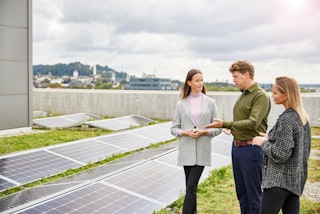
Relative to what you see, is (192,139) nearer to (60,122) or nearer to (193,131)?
(193,131)

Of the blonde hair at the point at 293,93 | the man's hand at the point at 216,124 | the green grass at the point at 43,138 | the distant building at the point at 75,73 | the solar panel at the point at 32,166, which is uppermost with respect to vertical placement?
the distant building at the point at 75,73

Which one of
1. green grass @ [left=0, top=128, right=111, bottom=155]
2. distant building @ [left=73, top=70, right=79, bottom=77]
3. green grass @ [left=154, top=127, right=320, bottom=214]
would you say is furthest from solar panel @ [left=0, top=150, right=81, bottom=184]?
distant building @ [left=73, top=70, right=79, bottom=77]

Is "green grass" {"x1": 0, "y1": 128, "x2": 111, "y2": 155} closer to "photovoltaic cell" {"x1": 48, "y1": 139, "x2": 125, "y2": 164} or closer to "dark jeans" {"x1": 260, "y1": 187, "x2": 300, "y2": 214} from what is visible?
"photovoltaic cell" {"x1": 48, "y1": 139, "x2": 125, "y2": 164}

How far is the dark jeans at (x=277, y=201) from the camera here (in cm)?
342

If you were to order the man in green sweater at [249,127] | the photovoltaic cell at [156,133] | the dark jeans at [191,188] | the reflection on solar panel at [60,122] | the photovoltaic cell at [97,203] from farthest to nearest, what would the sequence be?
the reflection on solar panel at [60,122] < the photovoltaic cell at [156,133] < the photovoltaic cell at [97,203] < the dark jeans at [191,188] < the man in green sweater at [249,127]

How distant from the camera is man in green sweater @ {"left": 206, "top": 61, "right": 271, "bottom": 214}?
4.28 meters

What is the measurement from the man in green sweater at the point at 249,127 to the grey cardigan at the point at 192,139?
0.31 metres

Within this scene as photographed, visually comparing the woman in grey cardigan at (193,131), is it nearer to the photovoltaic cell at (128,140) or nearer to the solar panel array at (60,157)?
the solar panel array at (60,157)

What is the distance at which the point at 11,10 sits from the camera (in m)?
13.5

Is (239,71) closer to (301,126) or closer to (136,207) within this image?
(301,126)

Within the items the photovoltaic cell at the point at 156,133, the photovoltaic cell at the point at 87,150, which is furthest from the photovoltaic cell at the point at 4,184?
the photovoltaic cell at the point at 156,133

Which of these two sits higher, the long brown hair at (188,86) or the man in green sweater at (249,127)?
the long brown hair at (188,86)

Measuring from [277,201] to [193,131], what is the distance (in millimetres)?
1458

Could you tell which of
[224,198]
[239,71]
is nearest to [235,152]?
[239,71]
